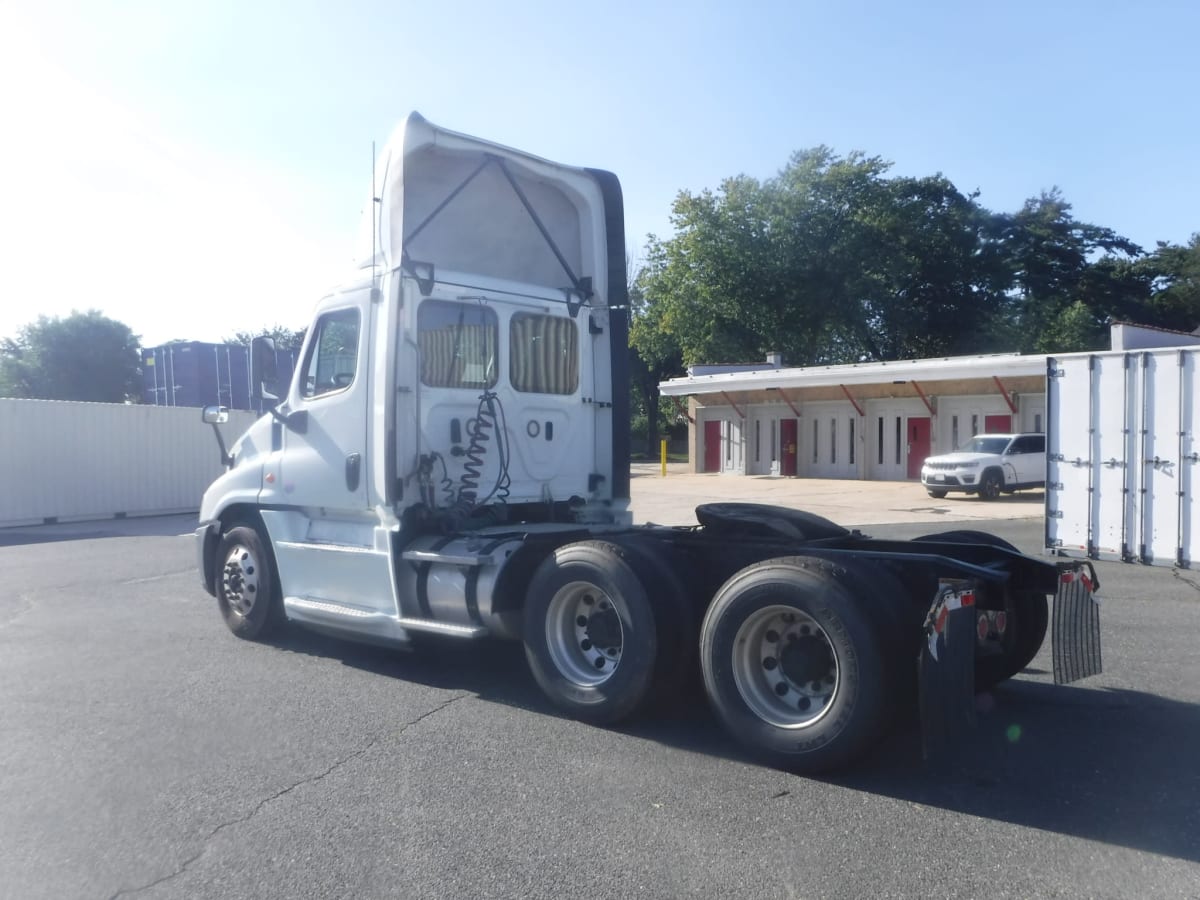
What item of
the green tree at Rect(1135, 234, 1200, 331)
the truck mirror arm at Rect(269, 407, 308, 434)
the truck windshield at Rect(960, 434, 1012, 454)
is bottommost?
the truck windshield at Rect(960, 434, 1012, 454)

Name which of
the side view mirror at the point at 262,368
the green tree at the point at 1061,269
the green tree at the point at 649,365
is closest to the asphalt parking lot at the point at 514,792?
the side view mirror at the point at 262,368

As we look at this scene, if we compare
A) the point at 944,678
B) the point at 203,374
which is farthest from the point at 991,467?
the point at 944,678

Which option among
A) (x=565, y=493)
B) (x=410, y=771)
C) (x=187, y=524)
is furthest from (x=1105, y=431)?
(x=187, y=524)

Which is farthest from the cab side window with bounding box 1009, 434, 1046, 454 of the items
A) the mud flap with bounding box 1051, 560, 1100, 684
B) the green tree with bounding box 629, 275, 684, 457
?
the green tree with bounding box 629, 275, 684, 457

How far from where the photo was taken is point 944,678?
4680 millimetres

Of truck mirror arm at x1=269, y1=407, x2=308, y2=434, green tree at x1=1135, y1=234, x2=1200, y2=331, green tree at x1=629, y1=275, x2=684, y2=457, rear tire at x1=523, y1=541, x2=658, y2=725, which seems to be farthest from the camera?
green tree at x1=1135, y1=234, x2=1200, y2=331

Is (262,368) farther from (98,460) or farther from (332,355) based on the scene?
(98,460)

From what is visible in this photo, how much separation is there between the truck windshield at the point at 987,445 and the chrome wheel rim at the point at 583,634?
20.2 m

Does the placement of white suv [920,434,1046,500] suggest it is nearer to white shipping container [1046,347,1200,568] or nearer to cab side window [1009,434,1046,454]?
cab side window [1009,434,1046,454]

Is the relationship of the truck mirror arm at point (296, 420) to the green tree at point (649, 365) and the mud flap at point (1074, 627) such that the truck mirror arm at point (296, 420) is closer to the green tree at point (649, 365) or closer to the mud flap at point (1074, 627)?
the mud flap at point (1074, 627)

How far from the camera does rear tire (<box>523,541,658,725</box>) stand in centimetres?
572

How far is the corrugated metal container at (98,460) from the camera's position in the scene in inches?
843

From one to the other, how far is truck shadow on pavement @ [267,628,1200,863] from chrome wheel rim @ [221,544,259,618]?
1702 millimetres

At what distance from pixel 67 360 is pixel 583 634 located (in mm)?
62658
